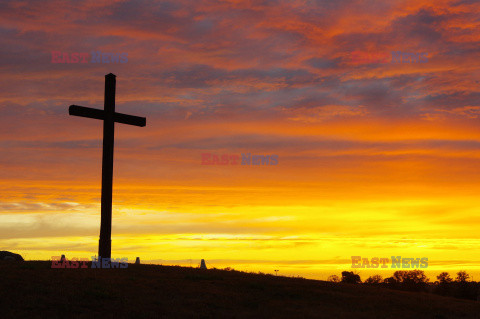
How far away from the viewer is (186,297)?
1744 centimetres

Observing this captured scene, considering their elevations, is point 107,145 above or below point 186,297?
above

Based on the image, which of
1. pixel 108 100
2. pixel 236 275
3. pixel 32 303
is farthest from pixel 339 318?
pixel 108 100

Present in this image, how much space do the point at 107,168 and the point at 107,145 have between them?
43.3 inches

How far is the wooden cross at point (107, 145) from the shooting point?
76.8 feet

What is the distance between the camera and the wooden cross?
922 inches

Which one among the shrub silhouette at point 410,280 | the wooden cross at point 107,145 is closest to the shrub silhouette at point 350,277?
the shrub silhouette at point 410,280

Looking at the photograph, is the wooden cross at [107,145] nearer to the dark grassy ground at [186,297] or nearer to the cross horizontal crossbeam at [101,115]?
the cross horizontal crossbeam at [101,115]

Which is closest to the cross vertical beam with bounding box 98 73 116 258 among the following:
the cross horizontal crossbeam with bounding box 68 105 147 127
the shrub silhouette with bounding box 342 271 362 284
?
the cross horizontal crossbeam with bounding box 68 105 147 127

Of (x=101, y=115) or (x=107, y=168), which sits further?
(x=101, y=115)

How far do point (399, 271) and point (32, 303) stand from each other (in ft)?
111

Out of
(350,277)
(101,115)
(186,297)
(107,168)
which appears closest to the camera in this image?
(186,297)

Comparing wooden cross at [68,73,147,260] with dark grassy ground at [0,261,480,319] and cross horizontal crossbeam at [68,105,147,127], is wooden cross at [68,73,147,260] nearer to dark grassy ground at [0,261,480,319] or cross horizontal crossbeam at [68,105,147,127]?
cross horizontal crossbeam at [68,105,147,127]

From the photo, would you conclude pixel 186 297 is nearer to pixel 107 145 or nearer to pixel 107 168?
pixel 107 168

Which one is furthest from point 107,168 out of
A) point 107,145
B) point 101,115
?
point 101,115
